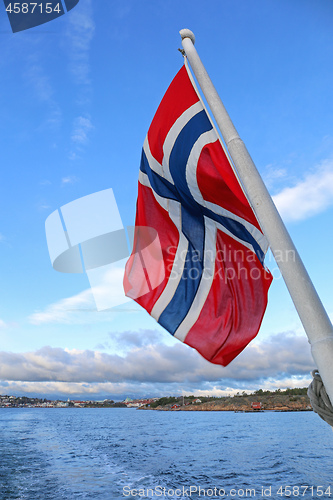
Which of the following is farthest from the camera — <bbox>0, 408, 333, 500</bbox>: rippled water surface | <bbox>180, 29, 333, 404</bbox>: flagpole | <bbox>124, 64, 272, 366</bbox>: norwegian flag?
<bbox>0, 408, 333, 500</bbox>: rippled water surface

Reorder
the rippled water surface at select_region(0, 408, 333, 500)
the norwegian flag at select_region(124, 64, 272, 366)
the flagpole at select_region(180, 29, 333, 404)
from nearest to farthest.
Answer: the flagpole at select_region(180, 29, 333, 404) < the norwegian flag at select_region(124, 64, 272, 366) < the rippled water surface at select_region(0, 408, 333, 500)

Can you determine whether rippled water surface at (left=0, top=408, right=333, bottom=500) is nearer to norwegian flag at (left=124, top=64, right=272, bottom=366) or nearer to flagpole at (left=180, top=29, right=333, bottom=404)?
norwegian flag at (left=124, top=64, right=272, bottom=366)

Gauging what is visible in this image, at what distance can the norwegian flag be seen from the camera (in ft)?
15.1

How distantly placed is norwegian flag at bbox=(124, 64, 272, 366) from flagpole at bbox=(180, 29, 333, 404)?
55 centimetres

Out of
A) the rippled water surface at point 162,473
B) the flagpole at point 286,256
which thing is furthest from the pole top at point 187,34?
Answer: the rippled water surface at point 162,473

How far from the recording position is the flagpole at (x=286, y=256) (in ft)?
8.36

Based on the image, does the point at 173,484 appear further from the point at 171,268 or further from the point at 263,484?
the point at 171,268

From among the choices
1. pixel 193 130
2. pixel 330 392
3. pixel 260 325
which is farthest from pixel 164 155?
pixel 330 392

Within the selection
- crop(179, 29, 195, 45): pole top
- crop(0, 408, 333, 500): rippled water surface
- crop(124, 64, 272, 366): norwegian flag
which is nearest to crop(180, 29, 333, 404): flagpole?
crop(124, 64, 272, 366): norwegian flag

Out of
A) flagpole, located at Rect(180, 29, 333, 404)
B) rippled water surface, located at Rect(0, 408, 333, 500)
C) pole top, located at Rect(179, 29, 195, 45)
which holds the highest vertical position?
pole top, located at Rect(179, 29, 195, 45)

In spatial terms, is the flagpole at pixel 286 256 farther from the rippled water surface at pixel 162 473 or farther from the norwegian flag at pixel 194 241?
the rippled water surface at pixel 162 473

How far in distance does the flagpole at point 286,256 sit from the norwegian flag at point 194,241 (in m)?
0.55

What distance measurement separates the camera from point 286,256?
9.47ft

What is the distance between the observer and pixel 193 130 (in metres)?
4.66
